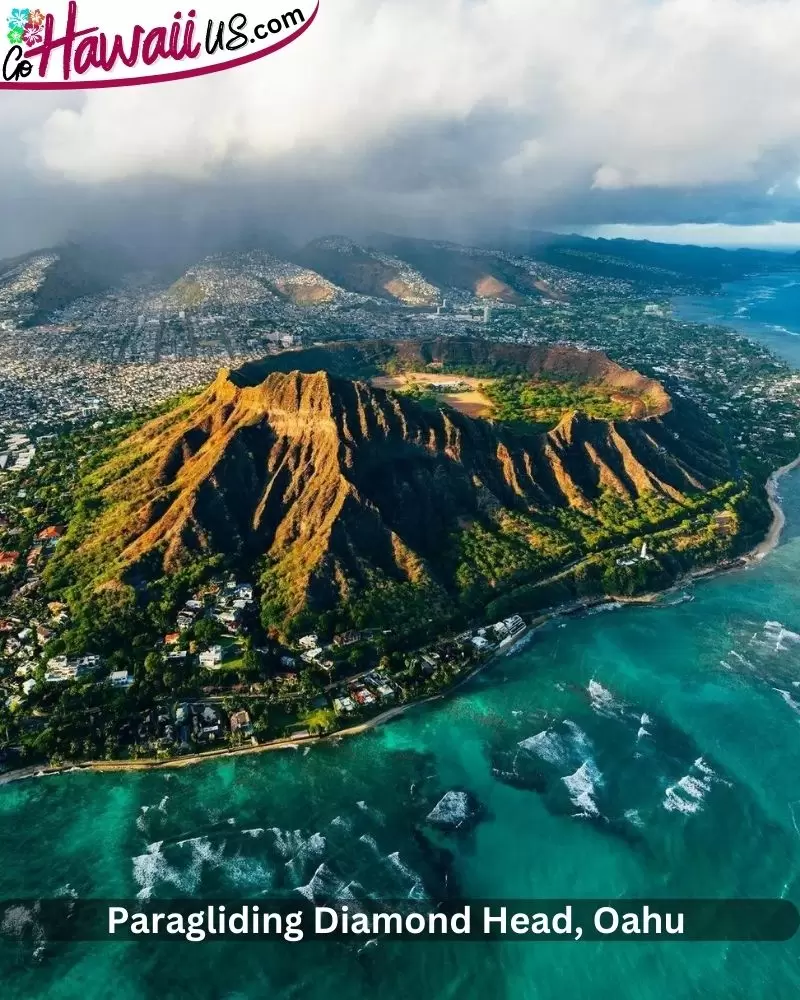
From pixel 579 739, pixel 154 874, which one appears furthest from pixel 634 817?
pixel 154 874

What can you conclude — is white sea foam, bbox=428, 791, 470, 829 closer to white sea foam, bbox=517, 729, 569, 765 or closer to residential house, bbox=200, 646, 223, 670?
white sea foam, bbox=517, 729, 569, 765

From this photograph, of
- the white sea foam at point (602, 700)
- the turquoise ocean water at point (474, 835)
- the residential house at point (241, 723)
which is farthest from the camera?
the white sea foam at point (602, 700)

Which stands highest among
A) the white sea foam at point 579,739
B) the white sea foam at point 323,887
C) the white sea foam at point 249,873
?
the white sea foam at point 579,739

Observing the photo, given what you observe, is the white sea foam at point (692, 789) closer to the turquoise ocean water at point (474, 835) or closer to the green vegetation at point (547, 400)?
the turquoise ocean water at point (474, 835)

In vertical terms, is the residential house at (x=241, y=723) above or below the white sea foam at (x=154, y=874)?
above

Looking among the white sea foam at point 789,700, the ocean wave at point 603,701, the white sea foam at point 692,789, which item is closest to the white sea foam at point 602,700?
the ocean wave at point 603,701

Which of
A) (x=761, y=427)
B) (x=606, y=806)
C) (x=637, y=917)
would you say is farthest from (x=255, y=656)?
(x=761, y=427)
